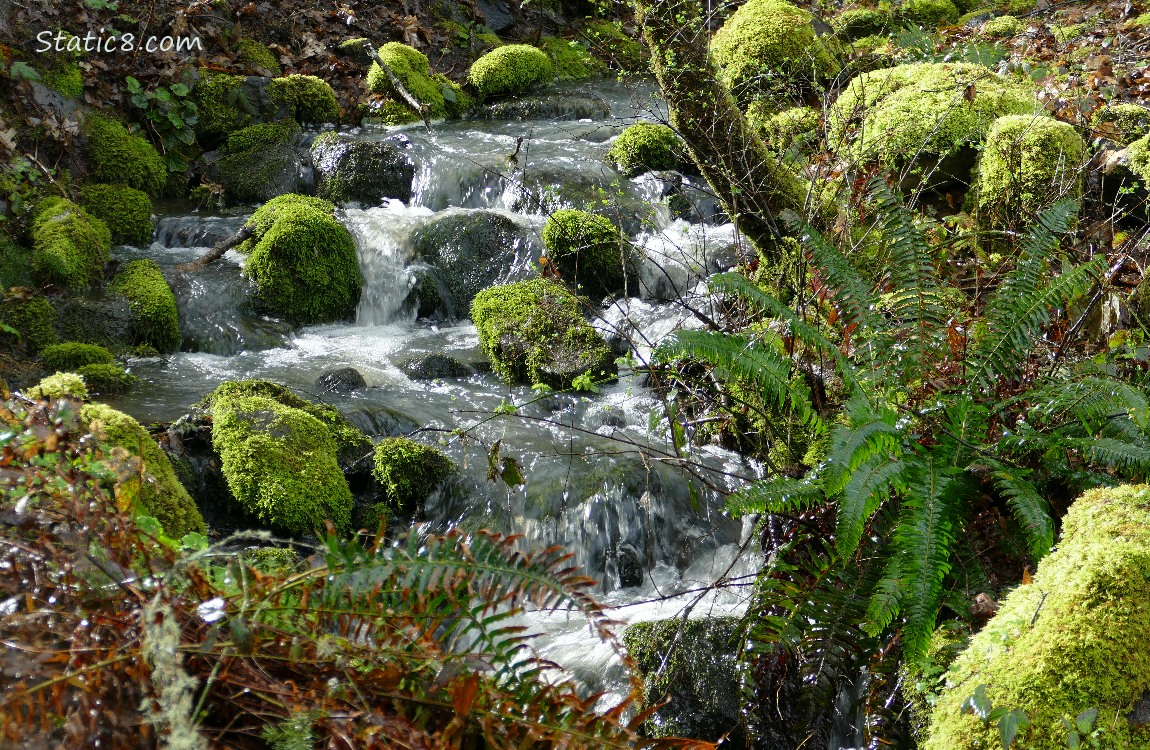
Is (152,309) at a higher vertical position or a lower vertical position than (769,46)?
lower

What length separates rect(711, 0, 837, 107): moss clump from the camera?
343 inches

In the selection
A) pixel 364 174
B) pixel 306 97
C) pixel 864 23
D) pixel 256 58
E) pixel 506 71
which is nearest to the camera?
pixel 364 174

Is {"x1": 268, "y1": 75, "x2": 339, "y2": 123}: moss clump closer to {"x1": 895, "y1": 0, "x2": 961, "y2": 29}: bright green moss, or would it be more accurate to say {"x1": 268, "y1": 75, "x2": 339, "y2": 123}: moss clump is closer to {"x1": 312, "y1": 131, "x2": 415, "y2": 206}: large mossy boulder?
{"x1": 312, "y1": 131, "x2": 415, "y2": 206}: large mossy boulder

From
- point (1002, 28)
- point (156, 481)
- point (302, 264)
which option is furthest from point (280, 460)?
point (1002, 28)

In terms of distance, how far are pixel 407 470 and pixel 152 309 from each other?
3.73 meters

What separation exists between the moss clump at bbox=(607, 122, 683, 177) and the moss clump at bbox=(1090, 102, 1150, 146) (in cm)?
470

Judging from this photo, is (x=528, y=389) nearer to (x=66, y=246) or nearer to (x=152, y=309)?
(x=152, y=309)

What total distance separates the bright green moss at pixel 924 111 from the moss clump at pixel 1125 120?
0.49 m

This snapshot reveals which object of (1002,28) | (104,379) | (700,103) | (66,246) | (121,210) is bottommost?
(104,379)

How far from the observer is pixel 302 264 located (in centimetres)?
848

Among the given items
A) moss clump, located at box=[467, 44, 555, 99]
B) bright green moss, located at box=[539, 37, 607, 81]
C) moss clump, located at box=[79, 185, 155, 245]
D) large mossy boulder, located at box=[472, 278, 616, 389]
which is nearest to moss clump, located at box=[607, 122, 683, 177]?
large mossy boulder, located at box=[472, 278, 616, 389]

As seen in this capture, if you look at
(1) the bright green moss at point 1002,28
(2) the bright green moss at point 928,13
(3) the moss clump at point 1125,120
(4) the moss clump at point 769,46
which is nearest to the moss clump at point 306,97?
(4) the moss clump at point 769,46

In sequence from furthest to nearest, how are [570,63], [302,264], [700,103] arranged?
[570,63], [302,264], [700,103]

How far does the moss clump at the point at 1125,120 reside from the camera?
591cm
